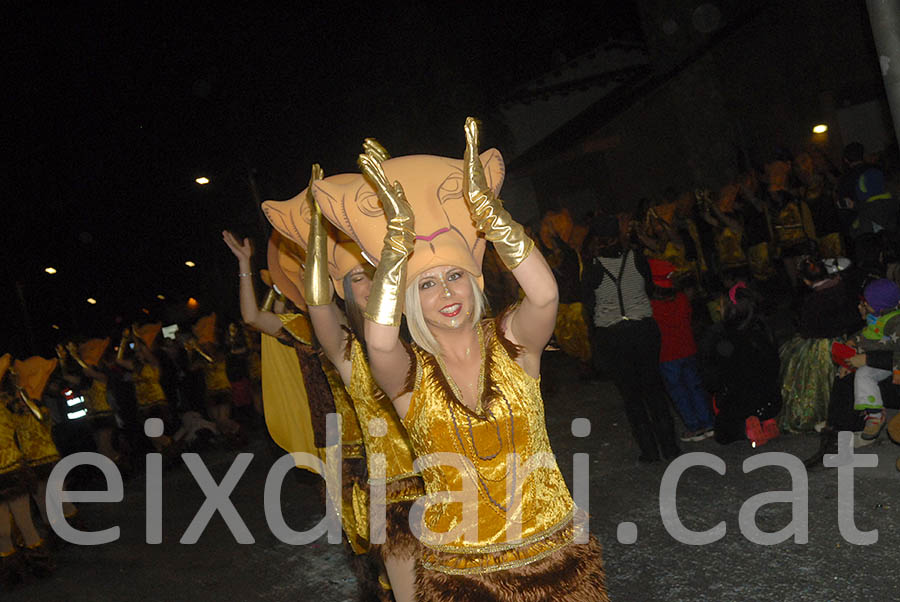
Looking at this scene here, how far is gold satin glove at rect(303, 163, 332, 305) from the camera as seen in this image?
3.16m

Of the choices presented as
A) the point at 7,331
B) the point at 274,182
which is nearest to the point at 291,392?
the point at 274,182

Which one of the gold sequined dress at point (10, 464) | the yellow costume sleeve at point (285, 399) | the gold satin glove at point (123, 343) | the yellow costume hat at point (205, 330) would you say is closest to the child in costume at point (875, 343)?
the yellow costume sleeve at point (285, 399)

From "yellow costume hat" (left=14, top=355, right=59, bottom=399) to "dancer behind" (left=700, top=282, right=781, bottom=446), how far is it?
6.43 metres

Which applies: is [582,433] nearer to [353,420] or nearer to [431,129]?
[353,420]

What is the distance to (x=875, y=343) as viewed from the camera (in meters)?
5.45

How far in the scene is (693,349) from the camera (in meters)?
7.12

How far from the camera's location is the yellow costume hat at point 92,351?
11844 mm

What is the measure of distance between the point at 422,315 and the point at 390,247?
36cm

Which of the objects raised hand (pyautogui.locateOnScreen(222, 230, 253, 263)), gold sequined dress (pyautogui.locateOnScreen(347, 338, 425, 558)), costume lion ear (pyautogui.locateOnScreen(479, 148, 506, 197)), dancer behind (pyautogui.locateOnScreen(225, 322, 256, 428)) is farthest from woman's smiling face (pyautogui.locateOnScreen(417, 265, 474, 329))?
dancer behind (pyautogui.locateOnScreen(225, 322, 256, 428))

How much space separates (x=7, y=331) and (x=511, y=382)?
30256 millimetres

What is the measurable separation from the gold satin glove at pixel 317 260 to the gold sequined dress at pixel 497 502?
0.66m

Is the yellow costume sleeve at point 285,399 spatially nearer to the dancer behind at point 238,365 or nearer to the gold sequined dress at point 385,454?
the gold sequined dress at point 385,454

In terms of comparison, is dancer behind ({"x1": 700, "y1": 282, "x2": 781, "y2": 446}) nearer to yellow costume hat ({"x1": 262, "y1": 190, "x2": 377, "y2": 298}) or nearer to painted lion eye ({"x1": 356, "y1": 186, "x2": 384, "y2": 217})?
yellow costume hat ({"x1": 262, "y1": 190, "x2": 377, "y2": 298})

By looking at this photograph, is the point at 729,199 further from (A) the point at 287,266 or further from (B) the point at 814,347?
(A) the point at 287,266
